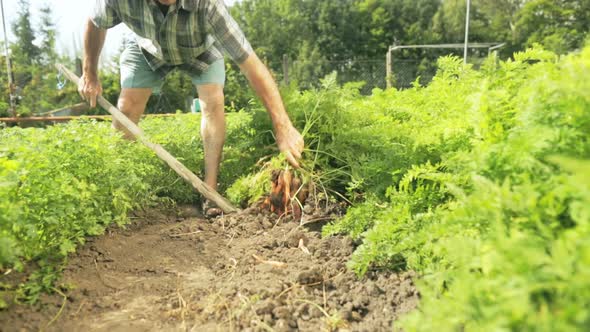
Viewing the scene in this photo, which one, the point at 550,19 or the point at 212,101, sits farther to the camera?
the point at 550,19

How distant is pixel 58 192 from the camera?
2.19 m

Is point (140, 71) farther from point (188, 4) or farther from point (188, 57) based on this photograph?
point (188, 4)

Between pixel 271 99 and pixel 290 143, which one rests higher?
pixel 271 99

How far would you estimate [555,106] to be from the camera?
1.52 meters

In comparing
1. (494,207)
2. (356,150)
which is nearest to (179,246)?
(356,150)

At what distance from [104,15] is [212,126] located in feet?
4.21

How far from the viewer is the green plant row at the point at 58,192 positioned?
6.22 feet

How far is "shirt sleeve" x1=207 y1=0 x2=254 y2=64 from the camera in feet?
11.8

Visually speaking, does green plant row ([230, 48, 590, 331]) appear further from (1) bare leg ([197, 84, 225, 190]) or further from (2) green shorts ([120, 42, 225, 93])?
(2) green shorts ([120, 42, 225, 93])

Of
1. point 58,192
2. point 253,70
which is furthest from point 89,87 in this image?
point 58,192

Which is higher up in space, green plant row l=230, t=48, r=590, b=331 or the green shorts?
the green shorts

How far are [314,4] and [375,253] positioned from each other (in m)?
45.6

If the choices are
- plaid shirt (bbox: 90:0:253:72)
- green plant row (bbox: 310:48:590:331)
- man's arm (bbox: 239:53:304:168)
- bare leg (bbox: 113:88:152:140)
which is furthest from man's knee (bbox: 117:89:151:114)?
green plant row (bbox: 310:48:590:331)

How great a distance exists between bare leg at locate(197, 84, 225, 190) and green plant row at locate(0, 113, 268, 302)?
1.22 feet
